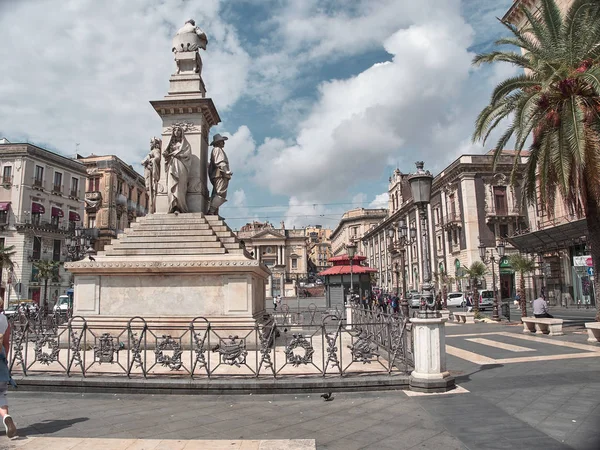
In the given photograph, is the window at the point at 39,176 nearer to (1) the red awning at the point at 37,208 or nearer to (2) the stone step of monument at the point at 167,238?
(1) the red awning at the point at 37,208

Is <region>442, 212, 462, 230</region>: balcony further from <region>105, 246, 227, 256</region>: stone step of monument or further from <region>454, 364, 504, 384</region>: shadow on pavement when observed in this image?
<region>105, 246, 227, 256</region>: stone step of monument

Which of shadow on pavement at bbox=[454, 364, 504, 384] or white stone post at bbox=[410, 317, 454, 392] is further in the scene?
shadow on pavement at bbox=[454, 364, 504, 384]

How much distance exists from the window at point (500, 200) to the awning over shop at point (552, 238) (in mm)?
9170

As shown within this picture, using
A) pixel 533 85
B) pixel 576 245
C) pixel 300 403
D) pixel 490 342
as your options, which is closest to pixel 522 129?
pixel 533 85

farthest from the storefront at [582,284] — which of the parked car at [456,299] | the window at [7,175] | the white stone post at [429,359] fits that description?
the window at [7,175]

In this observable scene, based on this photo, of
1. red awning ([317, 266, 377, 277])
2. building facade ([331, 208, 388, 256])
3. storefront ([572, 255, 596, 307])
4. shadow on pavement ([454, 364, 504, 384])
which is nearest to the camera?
shadow on pavement ([454, 364, 504, 384])

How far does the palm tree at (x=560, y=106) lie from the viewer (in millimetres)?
13867

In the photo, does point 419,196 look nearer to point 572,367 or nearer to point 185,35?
point 572,367

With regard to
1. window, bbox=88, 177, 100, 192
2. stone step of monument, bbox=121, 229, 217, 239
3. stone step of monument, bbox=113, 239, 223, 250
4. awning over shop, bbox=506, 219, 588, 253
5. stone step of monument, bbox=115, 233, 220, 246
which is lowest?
stone step of monument, bbox=113, 239, 223, 250

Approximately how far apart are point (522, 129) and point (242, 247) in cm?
1035

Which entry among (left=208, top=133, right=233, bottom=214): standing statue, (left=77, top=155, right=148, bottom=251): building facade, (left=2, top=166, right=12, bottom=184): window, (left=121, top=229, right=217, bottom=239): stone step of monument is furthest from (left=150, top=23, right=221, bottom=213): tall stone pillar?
(left=77, top=155, right=148, bottom=251): building facade

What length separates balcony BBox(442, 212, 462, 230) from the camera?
45.4 meters

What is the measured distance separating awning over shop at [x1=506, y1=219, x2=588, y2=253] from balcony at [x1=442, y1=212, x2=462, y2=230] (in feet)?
31.0

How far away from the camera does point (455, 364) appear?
389 inches
